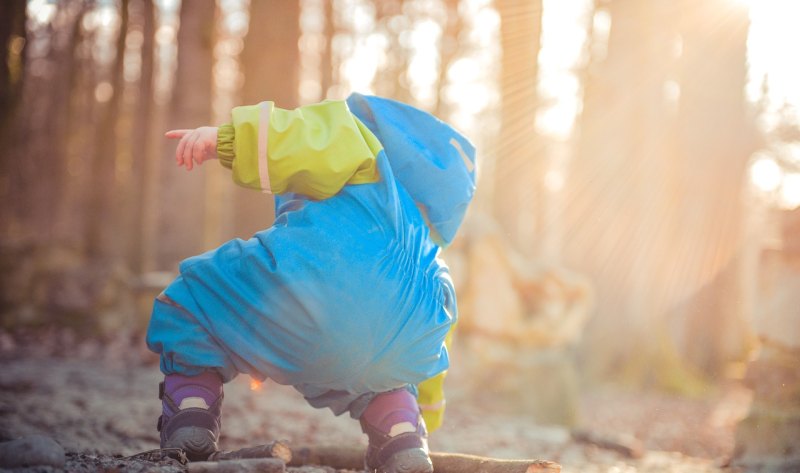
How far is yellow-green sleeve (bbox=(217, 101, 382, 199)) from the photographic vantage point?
228 cm

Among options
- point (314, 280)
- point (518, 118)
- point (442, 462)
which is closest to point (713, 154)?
point (518, 118)

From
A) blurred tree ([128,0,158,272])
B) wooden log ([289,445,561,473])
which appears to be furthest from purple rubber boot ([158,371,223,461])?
blurred tree ([128,0,158,272])

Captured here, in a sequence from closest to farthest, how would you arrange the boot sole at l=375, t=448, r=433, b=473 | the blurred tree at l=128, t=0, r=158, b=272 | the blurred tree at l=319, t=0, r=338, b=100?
the boot sole at l=375, t=448, r=433, b=473 < the blurred tree at l=319, t=0, r=338, b=100 < the blurred tree at l=128, t=0, r=158, b=272

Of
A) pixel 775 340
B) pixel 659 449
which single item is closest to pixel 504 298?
pixel 659 449

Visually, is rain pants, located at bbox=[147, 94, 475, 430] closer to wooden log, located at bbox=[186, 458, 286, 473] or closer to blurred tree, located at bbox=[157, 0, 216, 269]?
wooden log, located at bbox=[186, 458, 286, 473]

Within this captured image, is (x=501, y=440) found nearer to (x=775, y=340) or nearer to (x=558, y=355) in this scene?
(x=775, y=340)

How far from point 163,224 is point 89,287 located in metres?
1.24

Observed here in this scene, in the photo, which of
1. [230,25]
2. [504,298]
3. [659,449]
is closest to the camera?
[659,449]

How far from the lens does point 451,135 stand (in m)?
2.74

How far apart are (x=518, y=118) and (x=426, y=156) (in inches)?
267

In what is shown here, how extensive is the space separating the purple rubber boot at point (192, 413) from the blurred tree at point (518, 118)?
257 inches

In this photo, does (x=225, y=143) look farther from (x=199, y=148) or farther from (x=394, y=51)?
(x=394, y=51)

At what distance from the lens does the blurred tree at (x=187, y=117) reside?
9.31 metres

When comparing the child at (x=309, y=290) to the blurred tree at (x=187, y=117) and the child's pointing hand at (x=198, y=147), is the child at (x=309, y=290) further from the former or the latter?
the blurred tree at (x=187, y=117)
